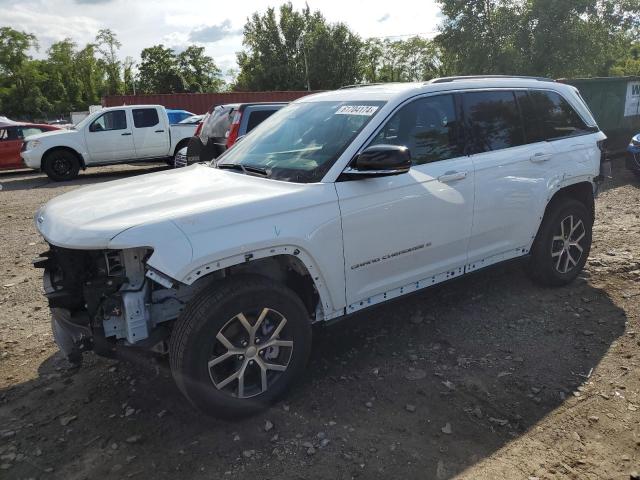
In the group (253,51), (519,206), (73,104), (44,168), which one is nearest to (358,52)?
(253,51)

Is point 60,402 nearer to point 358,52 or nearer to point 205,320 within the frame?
point 205,320

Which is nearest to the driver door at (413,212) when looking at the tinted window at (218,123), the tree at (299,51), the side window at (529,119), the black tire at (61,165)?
the side window at (529,119)

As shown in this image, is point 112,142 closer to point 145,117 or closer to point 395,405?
point 145,117

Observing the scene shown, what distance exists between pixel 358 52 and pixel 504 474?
47.8 m

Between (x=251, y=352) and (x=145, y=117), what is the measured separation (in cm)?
1341

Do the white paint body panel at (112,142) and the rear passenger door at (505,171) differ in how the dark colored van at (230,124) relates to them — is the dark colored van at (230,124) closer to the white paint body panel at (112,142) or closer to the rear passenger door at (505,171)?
the white paint body panel at (112,142)

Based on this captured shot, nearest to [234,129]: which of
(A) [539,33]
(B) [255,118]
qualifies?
(B) [255,118]

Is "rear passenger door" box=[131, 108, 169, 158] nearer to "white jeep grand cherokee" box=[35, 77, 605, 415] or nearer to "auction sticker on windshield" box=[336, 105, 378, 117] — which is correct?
"white jeep grand cherokee" box=[35, 77, 605, 415]

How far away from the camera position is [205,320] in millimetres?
2715

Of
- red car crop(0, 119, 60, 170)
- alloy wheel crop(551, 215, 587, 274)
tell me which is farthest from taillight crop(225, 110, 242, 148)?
red car crop(0, 119, 60, 170)

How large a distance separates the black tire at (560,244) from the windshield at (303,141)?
2.02 m

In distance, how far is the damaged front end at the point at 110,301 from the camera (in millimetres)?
2756

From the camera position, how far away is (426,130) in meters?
3.68

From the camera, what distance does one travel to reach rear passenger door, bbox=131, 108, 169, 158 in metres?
14.7
